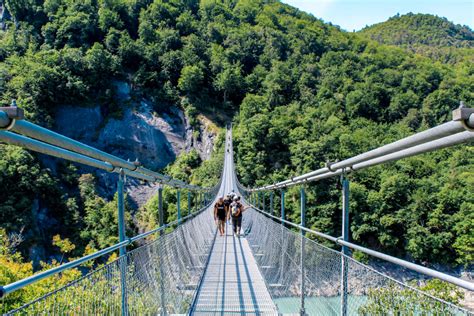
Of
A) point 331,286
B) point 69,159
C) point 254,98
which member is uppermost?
point 254,98

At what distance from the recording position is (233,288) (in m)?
4.52

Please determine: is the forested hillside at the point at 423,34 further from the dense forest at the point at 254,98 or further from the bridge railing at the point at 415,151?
the bridge railing at the point at 415,151

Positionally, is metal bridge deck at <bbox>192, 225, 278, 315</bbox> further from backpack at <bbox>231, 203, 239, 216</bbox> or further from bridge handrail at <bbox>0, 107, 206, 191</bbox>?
bridge handrail at <bbox>0, 107, 206, 191</bbox>

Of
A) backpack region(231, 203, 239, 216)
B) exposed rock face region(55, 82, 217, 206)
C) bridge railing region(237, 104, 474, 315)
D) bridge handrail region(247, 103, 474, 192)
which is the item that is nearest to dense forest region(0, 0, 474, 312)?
exposed rock face region(55, 82, 217, 206)

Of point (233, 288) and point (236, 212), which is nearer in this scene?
point (233, 288)

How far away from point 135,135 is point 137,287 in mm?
43544

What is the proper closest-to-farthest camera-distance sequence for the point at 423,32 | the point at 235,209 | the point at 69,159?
the point at 69,159 → the point at 235,209 → the point at 423,32

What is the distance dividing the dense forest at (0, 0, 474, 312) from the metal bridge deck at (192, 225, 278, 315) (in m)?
3.35

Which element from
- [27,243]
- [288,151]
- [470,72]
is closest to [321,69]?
[470,72]

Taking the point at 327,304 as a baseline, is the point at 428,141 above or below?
above

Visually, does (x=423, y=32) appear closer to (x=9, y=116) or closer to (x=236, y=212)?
(x=236, y=212)

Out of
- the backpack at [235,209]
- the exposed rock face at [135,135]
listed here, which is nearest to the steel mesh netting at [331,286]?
the backpack at [235,209]

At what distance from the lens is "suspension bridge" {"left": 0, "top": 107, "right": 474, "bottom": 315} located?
1135 mm

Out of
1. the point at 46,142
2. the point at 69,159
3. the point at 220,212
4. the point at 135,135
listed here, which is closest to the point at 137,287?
the point at 69,159
